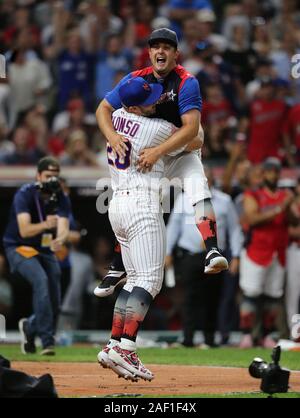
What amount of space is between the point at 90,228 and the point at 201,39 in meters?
3.81

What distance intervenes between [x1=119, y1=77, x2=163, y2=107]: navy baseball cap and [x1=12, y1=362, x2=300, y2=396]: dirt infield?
6.68 feet

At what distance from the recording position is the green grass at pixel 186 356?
10383 millimetres

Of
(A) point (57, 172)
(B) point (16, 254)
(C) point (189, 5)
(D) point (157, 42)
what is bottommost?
(B) point (16, 254)

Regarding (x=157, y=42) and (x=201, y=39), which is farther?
(x=201, y=39)

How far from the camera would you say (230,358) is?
1112cm

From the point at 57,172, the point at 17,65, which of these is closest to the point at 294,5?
the point at 17,65

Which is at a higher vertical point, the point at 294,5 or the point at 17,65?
the point at 294,5

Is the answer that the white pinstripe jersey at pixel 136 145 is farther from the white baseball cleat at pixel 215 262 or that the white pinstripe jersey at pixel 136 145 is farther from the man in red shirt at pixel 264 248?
the man in red shirt at pixel 264 248

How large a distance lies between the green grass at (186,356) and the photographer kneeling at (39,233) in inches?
19.1

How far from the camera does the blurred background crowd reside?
1580 centimetres

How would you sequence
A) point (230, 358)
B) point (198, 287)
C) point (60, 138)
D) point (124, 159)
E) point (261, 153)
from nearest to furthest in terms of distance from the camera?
point (124, 159) → point (230, 358) → point (198, 287) → point (261, 153) → point (60, 138)

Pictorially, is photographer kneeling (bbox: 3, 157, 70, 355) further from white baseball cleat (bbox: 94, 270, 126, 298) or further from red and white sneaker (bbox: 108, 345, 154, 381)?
red and white sneaker (bbox: 108, 345, 154, 381)

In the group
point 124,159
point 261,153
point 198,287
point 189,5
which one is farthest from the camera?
point 189,5

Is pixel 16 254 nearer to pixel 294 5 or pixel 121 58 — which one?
pixel 121 58
